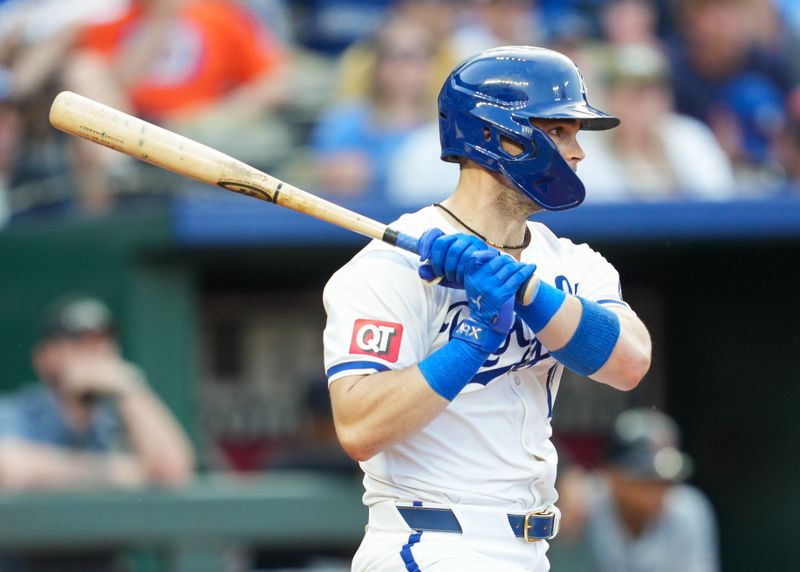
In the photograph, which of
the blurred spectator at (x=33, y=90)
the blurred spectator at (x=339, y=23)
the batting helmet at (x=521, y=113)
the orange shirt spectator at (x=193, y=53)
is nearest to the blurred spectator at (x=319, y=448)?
the blurred spectator at (x=33, y=90)

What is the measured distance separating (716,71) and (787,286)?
1.44 meters

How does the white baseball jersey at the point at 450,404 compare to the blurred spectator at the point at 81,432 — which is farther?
the blurred spectator at the point at 81,432

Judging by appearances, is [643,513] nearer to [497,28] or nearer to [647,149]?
[647,149]

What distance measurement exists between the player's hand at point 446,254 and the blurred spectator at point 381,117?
3748 mm

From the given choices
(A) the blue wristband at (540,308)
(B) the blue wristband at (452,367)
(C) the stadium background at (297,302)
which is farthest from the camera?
(C) the stadium background at (297,302)

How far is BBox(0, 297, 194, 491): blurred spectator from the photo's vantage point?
220 inches

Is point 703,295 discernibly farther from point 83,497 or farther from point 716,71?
point 83,497

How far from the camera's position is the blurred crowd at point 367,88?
6582mm

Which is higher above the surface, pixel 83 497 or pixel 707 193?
pixel 707 193

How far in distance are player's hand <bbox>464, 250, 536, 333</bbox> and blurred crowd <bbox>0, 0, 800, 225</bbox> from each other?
3335 mm

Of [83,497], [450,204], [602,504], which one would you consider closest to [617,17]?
[602,504]

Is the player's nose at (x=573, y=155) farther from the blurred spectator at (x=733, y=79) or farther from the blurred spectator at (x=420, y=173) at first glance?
the blurred spectator at (x=733, y=79)

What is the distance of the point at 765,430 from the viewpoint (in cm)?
705

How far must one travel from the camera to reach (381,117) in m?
6.75
